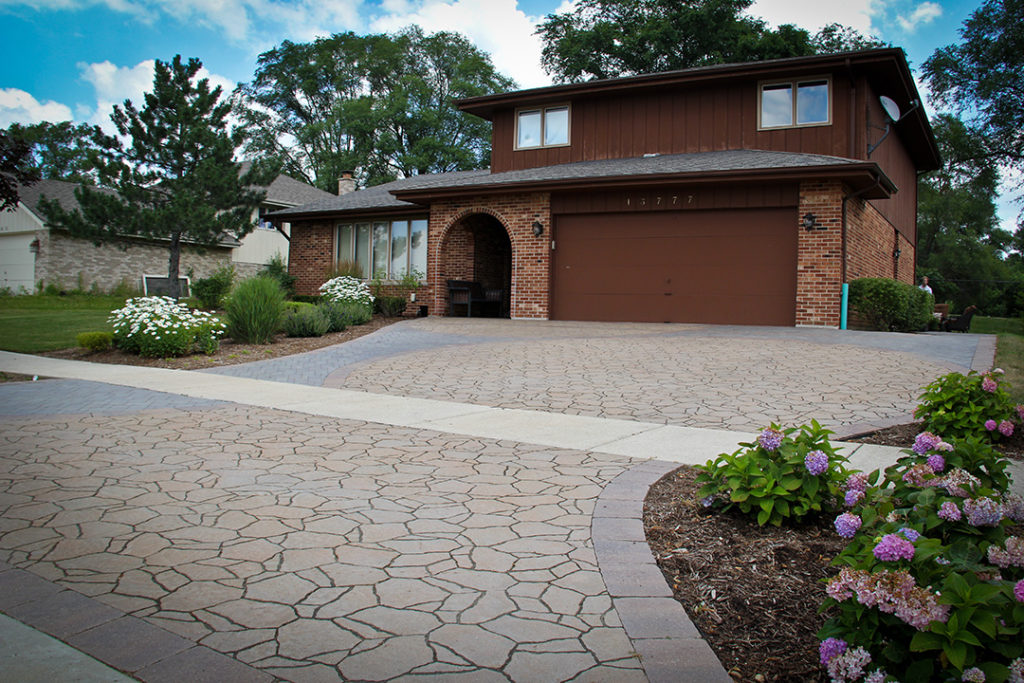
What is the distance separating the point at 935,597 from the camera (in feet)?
5.82

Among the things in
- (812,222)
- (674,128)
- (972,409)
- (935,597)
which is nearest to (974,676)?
(935,597)

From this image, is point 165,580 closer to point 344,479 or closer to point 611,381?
point 344,479

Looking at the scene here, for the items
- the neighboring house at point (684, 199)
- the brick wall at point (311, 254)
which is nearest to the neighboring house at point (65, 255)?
the brick wall at point (311, 254)

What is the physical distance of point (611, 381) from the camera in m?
8.53

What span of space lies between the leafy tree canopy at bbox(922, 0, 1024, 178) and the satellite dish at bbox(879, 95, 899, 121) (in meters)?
9.77

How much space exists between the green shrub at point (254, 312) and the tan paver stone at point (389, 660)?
37.2 feet

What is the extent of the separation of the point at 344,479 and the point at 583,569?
1944mm

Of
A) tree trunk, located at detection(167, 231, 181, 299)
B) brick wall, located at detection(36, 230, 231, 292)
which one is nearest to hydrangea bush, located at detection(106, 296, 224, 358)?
tree trunk, located at detection(167, 231, 181, 299)

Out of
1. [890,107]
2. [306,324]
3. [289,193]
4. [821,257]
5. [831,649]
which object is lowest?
[831,649]

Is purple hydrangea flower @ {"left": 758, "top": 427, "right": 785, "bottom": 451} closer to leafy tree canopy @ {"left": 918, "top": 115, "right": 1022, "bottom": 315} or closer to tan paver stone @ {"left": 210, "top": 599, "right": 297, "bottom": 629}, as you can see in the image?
tan paver stone @ {"left": 210, "top": 599, "right": 297, "bottom": 629}

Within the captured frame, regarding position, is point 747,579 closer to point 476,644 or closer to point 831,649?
point 831,649

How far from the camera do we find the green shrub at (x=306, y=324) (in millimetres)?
13750

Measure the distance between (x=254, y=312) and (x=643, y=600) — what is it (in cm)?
1143

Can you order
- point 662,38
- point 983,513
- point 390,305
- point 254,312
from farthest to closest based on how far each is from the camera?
point 662,38 → point 390,305 → point 254,312 → point 983,513
